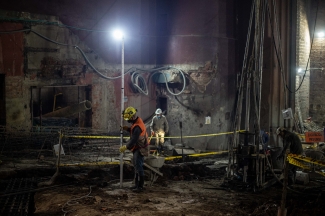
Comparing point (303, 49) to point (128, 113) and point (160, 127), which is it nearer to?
point (160, 127)

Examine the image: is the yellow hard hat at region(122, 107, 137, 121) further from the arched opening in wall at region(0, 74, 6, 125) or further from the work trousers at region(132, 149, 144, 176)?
the arched opening in wall at region(0, 74, 6, 125)

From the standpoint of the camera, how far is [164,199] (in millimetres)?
10375

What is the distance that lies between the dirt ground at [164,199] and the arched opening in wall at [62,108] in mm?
5750

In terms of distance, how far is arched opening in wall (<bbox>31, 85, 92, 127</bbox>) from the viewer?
57.2ft

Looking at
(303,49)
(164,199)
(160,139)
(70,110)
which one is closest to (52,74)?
(70,110)

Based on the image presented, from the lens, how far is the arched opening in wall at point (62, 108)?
1744 centimetres

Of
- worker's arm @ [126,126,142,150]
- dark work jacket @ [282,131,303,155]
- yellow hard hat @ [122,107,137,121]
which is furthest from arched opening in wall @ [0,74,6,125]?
dark work jacket @ [282,131,303,155]

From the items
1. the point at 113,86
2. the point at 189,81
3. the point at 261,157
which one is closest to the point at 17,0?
the point at 113,86

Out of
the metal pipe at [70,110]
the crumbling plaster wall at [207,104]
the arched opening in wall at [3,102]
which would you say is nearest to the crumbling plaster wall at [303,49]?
the crumbling plaster wall at [207,104]

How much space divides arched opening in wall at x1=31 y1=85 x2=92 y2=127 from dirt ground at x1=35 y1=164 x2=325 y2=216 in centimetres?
575

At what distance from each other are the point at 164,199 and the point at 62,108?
902 centimetres

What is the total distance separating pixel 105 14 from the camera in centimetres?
1888

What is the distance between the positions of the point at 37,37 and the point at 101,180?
7.51 meters

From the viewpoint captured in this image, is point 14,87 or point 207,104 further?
point 207,104
